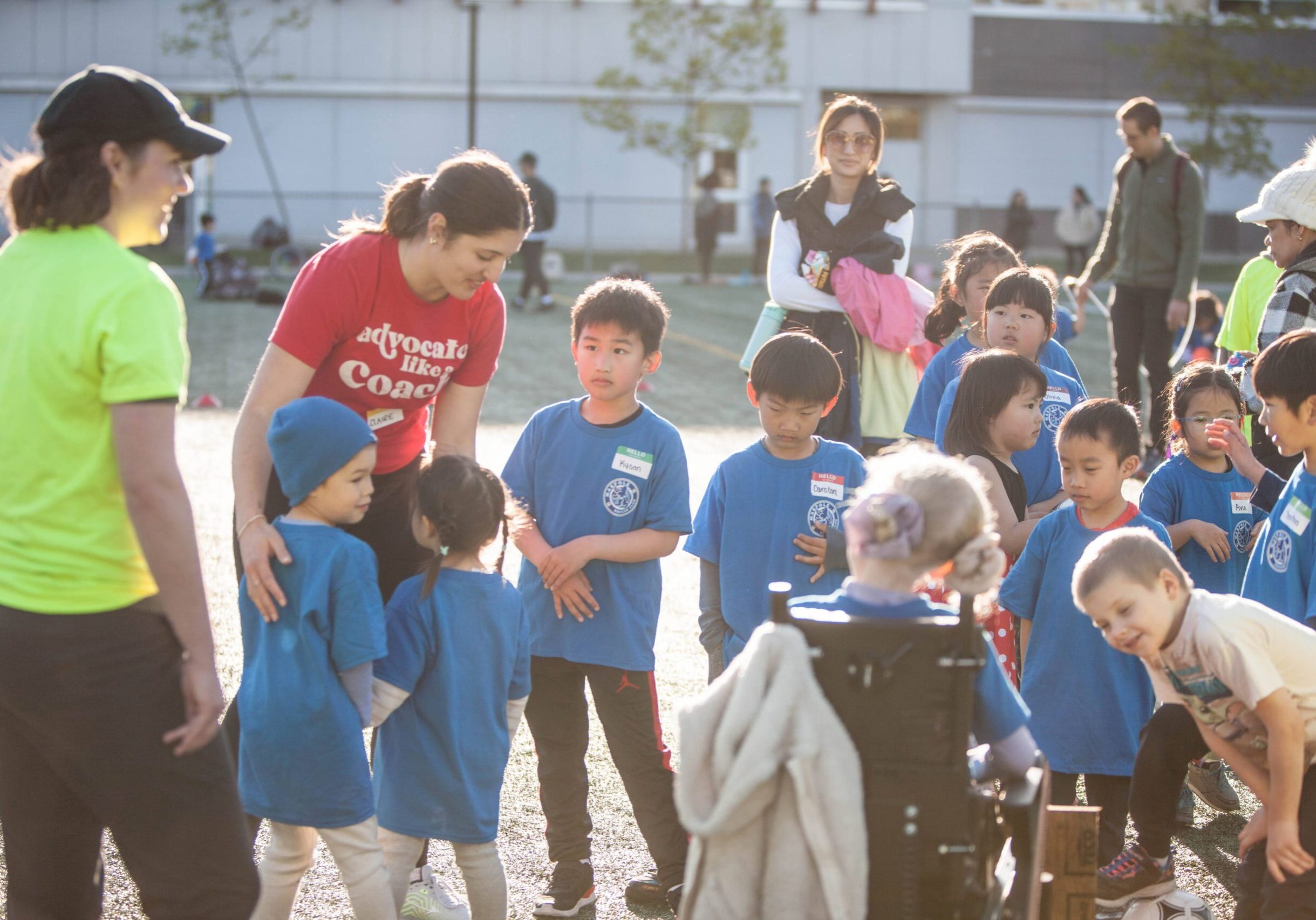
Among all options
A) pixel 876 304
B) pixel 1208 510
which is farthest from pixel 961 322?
pixel 1208 510

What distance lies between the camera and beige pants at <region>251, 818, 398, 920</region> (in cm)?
318

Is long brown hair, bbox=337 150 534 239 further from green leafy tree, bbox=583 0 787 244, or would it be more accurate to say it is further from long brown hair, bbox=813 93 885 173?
green leafy tree, bbox=583 0 787 244

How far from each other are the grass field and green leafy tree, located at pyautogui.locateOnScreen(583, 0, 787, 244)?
11.3 meters

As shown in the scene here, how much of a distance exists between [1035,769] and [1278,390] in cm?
129

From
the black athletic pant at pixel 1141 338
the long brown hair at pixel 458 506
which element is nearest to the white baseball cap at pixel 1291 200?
the long brown hair at pixel 458 506

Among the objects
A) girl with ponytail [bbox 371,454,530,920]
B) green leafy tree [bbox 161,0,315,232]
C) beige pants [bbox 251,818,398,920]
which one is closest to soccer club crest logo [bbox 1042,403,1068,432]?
girl with ponytail [bbox 371,454,530,920]

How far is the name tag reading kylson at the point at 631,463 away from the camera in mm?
3904

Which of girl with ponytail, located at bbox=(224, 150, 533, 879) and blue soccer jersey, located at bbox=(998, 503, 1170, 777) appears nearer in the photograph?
girl with ponytail, located at bbox=(224, 150, 533, 879)

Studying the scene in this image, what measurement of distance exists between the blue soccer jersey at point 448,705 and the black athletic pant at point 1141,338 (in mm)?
7497

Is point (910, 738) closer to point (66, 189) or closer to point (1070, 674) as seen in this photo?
point (1070, 674)

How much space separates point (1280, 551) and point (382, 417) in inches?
90.8

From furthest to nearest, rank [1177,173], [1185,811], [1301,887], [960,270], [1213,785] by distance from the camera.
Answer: [1177,173]
[960,270]
[1213,785]
[1185,811]
[1301,887]

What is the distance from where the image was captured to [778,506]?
3934mm

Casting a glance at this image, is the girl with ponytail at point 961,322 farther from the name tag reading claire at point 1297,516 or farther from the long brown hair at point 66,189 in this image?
the long brown hair at point 66,189
